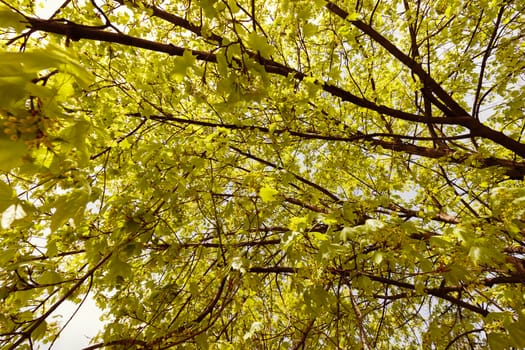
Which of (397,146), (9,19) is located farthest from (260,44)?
(397,146)

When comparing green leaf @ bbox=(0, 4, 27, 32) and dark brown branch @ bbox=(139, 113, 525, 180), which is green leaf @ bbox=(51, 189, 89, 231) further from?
dark brown branch @ bbox=(139, 113, 525, 180)

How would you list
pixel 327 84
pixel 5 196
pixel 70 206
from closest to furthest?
pixel 5 196 < pixel 70 206 < pixel 327 84

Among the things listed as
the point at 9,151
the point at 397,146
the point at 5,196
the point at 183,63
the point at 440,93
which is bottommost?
the point at 5,196

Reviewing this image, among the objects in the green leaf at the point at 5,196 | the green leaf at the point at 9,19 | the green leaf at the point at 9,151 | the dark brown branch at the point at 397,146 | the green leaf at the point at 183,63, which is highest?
the dark brown branch at the point at 397,146

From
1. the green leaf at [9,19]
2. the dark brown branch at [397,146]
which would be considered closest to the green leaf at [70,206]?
the green leaf at [9,19]

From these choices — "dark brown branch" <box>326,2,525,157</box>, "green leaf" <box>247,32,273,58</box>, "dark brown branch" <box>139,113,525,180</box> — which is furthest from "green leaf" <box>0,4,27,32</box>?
"dark brown branch" <box>326,2,525,157</box>

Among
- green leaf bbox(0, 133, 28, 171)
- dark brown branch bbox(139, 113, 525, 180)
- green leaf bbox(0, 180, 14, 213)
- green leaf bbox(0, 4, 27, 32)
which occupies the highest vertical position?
dark brown branch bbox(139, 113, 525, 180)

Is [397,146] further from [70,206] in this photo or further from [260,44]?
[70,206]

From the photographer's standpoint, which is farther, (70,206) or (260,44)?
(260,44)

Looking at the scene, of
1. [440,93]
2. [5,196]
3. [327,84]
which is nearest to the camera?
[5,196]

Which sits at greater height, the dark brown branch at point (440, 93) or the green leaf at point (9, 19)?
the dark brown branch at point (440, 93)

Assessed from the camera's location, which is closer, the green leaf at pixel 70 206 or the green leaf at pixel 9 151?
the green leaf at pixel 9 151

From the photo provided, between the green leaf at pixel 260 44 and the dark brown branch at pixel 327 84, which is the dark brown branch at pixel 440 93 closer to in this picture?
the dark brown branch at pixel 327 84

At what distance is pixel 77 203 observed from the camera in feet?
2.96
